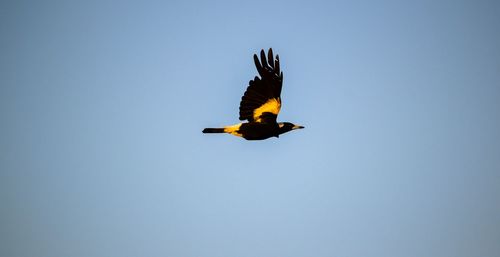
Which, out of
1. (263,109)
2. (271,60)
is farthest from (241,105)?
(271,60)

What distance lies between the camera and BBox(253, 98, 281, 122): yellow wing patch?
44.6ft

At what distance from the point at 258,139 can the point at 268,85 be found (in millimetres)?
1860

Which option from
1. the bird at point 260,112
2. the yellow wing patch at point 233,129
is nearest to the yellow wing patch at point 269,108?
the bird at point 260,112

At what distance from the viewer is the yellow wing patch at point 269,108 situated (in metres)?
13.6

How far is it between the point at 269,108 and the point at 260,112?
1.16 feet

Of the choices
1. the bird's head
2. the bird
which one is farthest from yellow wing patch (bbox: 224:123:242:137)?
the bird's head

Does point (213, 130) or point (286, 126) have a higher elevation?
→ point (286, 126)

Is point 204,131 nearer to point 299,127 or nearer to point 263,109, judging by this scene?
point 263,109

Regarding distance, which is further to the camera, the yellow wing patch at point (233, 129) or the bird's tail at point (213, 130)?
the yellow wing patch at point (233, 129)

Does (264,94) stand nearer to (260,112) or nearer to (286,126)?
(260,112)

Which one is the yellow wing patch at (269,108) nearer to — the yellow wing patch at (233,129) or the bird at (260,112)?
the bird at (260,112)

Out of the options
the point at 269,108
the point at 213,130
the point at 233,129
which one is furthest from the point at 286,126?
the point at 213,130

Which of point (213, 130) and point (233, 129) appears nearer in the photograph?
point (213, 130)

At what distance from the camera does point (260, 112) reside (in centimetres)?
1395
